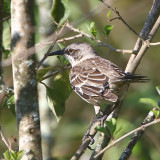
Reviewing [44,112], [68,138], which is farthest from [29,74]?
[68,138]

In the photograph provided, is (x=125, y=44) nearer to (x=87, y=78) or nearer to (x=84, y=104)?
(x=84, y=104)

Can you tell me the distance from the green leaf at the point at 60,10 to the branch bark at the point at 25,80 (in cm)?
66

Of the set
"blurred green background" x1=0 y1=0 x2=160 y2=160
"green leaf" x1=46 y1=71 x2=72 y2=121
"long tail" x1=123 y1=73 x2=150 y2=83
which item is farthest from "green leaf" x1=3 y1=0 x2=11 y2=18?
"long tail" x1=123 y1=73 x2=150 y2=83

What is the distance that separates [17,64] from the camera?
10.9 ft

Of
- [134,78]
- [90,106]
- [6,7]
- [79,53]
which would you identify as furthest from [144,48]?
[90,106]

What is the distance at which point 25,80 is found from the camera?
3322 mm

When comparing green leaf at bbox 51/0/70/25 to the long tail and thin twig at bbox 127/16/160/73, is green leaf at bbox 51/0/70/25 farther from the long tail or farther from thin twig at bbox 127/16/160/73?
the long tail

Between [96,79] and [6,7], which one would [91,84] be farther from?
[6,7]

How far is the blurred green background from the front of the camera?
Answer: 4.88 meters

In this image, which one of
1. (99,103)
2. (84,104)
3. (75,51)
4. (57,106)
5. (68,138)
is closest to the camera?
(57,106)

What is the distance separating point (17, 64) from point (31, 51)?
21 cm

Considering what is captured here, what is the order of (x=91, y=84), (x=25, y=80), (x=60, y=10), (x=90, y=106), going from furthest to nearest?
(x=90, y=106) → (x=91, y=84) → (x=60, y=10) → (x=25, y=80)

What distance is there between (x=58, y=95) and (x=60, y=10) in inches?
33.9

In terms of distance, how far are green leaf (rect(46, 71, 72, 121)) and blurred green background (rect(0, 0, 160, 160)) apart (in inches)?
16.4
